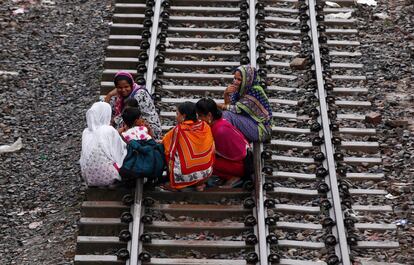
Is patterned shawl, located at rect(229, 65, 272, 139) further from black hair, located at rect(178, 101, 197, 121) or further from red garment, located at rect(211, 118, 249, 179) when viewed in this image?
black hair, located at rect(178, 101, 197, 121)

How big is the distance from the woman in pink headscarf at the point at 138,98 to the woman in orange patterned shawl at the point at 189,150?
0.48 meters

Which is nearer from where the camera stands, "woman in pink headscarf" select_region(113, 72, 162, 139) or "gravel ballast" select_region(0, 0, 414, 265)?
"gravel ballast" select_region(0, 0, 414, 265)

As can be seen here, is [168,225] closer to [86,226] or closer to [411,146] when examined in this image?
[86,226]

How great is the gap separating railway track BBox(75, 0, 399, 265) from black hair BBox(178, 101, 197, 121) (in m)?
0.72

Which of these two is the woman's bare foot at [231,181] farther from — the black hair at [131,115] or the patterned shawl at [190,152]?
the black hair at [131,115]

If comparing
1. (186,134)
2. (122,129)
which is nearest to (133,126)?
(122,129)

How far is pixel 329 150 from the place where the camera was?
429 inches

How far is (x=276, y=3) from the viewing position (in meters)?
14.0

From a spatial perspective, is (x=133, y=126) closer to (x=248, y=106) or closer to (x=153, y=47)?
(x=248, y=106)

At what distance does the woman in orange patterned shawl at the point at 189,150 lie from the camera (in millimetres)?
10141

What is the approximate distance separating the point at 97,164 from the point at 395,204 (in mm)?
2810

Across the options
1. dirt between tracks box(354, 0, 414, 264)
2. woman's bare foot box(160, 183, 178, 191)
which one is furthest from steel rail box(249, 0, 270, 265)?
dirt between tracks box(354, 0, 414, 264)

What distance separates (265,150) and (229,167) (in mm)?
692

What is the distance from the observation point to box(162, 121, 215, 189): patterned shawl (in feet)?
33.3
